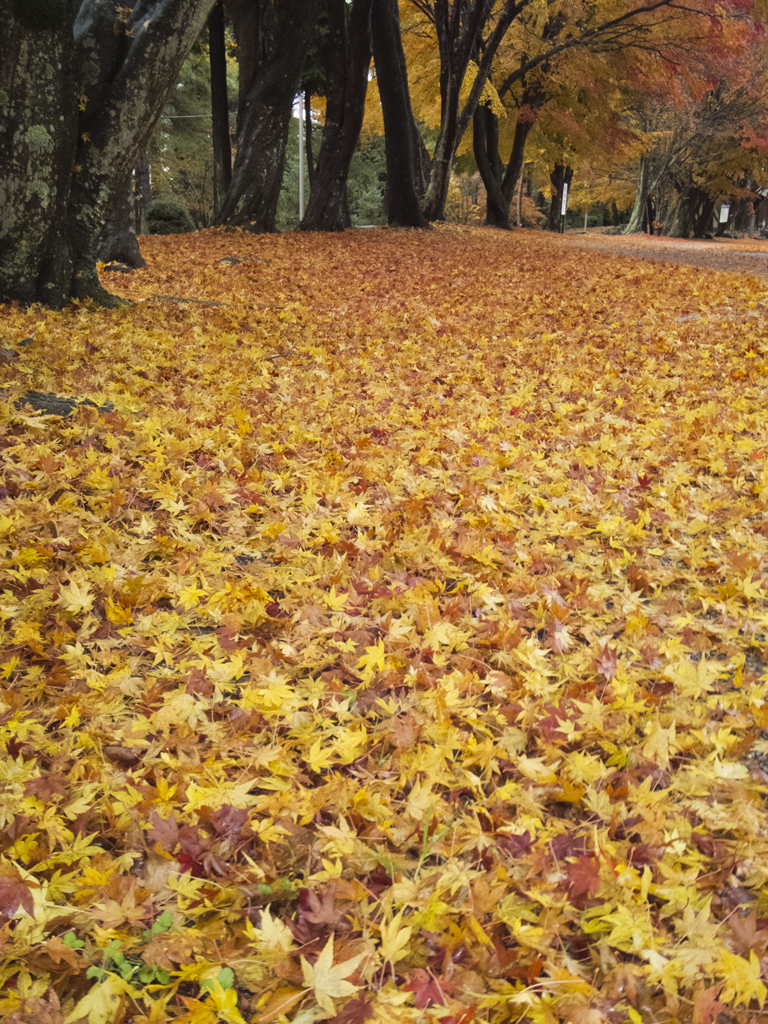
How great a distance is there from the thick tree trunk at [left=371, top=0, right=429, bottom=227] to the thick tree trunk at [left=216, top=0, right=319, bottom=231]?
339 centimetres

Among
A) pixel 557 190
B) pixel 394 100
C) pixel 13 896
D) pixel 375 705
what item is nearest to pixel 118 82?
pixel 375 705

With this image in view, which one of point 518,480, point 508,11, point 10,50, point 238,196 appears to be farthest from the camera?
point 508,11

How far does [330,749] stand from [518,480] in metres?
2.14

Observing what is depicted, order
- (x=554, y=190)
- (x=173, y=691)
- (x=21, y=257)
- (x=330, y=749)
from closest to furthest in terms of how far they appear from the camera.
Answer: (x=330, y=749) < (x=173, y=691) < (x=21, y=257) < (x=554, y=190)

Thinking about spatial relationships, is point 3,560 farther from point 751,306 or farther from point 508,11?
point 508,11

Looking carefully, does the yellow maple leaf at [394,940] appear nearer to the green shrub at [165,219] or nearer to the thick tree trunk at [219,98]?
the thick tree trunk at [219,98]

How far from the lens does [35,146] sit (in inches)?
207

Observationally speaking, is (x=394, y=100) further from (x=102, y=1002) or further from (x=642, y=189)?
(x=642, y=189)

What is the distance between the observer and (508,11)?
1738cm

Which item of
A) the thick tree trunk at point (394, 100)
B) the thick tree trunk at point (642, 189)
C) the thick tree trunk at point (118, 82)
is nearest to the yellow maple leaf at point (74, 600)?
the thick tree trunk at point (118, 82)

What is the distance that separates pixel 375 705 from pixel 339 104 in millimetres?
15559

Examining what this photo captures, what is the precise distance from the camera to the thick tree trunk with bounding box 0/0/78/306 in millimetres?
5004

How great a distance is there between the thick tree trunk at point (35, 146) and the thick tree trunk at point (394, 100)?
12.3 m

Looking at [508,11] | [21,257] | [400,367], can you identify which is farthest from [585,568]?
[508,11]
